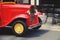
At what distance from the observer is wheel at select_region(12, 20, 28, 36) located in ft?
36.1

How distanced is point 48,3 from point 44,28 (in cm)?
640

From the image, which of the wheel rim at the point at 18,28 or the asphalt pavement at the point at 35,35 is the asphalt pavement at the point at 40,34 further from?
the wheel rim at the point at 18,28

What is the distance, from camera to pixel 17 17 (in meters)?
11.1

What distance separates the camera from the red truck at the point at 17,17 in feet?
36.2

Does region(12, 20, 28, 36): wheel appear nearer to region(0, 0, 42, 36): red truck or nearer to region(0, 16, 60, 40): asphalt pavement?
region(0, 0, 42, 36): red truck

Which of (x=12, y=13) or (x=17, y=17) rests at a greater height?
(x=12, y=13)

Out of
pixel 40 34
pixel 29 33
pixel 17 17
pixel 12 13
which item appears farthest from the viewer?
pixel 29 33

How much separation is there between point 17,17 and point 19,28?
0.46 m

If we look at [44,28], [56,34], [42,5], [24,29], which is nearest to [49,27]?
[44,28]

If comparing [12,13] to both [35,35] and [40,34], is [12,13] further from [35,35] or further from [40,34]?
[40,34]

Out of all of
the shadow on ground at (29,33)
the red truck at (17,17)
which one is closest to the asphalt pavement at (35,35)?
the shadow on ground at (29,33)

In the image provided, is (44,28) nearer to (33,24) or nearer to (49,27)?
(49,27)

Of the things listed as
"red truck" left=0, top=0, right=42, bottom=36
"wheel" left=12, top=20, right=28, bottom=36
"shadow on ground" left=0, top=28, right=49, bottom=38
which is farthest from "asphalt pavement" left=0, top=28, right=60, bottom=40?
"red truck" left=0, top=0, right=42, bottom=36

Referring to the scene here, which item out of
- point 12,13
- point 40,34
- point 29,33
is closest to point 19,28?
point 12,13
